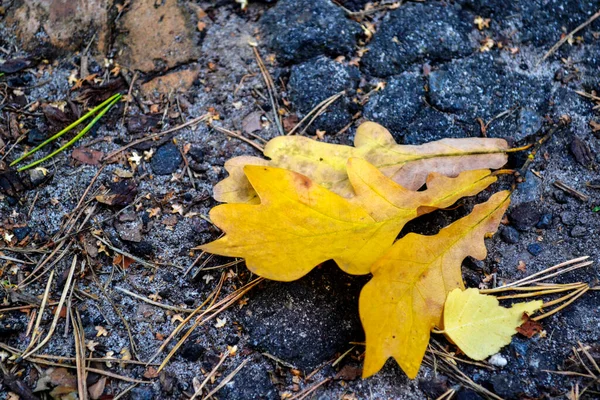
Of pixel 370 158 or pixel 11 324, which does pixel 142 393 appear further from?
pixel 370 158

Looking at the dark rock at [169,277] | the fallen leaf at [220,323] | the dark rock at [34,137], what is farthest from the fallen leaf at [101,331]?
the dark rock at [34,137]

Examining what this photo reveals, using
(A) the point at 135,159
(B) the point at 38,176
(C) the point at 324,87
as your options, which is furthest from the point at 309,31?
(B) the point at 38,176

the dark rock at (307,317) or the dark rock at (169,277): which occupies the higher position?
the dark rock at (169,277)

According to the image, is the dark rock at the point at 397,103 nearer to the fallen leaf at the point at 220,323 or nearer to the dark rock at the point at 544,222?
the dark rock at the point at 544,222

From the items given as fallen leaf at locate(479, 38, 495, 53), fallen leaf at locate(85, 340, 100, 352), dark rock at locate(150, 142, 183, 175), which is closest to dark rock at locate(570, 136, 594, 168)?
fallen leaf at locate(479, 38, 495, 53)

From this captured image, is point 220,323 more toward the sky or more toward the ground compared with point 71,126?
more toward the ground

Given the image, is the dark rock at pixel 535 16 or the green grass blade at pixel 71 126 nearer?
the green grass blade at pixel 71 126
